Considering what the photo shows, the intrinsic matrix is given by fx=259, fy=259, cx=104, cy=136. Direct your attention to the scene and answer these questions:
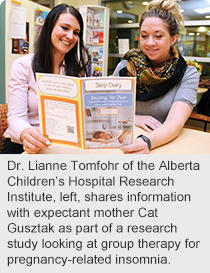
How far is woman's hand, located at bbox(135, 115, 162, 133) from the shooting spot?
1443 millimetres

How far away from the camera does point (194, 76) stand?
4.94 feet

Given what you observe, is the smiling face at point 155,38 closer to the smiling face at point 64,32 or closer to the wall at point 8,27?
the smiling face at point 64,32

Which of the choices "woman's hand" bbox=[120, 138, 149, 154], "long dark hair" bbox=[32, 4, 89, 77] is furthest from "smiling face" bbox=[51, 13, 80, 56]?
"woman's hand" bbox=[120, 138, 149, 154]

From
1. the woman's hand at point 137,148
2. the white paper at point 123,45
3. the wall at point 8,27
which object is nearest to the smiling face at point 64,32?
the woman's hand at point 137,148

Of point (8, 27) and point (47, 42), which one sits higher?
point (8, 27)

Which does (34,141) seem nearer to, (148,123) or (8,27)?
(148,123)

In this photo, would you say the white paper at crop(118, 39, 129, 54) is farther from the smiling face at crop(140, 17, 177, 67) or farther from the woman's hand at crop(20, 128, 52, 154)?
the woman's hand at crop(20, 128, 52, 154)

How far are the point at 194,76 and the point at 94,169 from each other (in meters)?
1.00

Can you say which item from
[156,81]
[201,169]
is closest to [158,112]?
[156,81]

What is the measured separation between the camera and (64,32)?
146 centimetres

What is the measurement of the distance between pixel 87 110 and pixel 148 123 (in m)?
0.64

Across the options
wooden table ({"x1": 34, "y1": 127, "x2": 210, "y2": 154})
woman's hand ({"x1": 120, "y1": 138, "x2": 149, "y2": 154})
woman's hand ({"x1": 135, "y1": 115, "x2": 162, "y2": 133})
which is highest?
woman's hand ({"x1": 135, "y1": 115, "x2": 162, "y2": 133})

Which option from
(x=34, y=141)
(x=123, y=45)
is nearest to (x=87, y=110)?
(x=34, y=141)

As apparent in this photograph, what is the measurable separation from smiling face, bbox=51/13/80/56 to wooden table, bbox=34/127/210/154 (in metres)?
0.64
